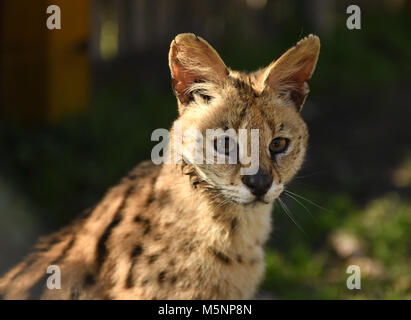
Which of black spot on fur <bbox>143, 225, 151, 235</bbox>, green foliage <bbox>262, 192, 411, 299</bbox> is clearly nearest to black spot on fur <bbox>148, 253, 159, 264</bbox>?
black spot on fur <bbox>143, 225, 151, 235</bbox>

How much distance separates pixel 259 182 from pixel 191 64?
65cm

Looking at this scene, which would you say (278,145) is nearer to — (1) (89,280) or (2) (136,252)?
(2) (136,252)

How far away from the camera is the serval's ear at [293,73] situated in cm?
296

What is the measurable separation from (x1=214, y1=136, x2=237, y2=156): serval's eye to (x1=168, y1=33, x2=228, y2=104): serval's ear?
0.26m

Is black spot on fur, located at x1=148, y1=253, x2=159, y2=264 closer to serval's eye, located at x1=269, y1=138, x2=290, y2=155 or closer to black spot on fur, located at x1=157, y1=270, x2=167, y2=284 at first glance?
black spot on fur, located at x1=157, y1=270, x2=167, y2=284

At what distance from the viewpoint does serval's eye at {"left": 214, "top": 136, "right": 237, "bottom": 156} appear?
10.4 ft

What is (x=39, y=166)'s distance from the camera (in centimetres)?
613

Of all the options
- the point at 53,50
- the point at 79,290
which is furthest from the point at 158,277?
the point at 53,50

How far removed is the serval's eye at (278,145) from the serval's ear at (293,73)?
206 mm

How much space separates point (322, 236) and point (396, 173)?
5.34 ft

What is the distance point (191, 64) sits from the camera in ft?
9.87

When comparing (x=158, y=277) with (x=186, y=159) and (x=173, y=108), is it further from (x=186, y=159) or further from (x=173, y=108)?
(x=173, y=108)

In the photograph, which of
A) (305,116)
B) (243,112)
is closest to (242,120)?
(243,112)
